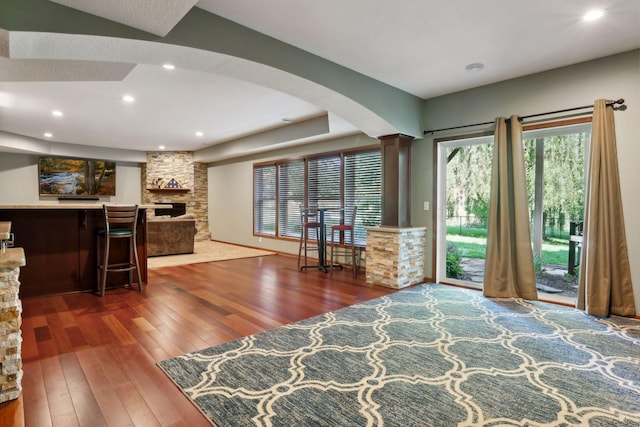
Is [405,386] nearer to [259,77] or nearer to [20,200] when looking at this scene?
[259,77]

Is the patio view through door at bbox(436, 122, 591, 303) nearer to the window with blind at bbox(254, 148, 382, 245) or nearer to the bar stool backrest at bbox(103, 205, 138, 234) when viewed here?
Result: the window with blind at bbox(254, 148, 382, 245)

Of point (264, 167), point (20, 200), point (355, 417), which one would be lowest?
point (355, 417)

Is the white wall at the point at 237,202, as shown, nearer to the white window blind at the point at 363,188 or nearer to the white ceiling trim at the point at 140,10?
the white window blind at the point at 363,188

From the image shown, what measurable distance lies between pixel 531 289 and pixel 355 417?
317 centimetres

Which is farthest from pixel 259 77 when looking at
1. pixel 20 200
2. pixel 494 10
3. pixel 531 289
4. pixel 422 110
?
pixel 20 200

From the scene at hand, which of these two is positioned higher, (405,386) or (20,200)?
(20,200)

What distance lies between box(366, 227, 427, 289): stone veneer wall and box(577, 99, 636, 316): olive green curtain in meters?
1.92

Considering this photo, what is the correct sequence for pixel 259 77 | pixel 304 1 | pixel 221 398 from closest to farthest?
pixel 221 398
pixel 304 1
pixel 259 77

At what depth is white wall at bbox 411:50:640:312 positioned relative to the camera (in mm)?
3361

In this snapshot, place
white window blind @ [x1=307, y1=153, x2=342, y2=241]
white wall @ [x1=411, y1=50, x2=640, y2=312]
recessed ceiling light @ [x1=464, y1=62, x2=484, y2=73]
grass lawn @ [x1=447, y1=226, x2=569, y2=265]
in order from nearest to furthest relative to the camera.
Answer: white wall @ [x1=411, y1=50, x2=640, y2=312] → recessed ceiling light @ [x1=464, y1=62, x2=484, y2=73] → grass lawn @ [x1=447, y1=226, x2=569, y2=265] → white window blind @ [x1=307, y1=153, x2=342, y2=241]

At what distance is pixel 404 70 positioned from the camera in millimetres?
3828

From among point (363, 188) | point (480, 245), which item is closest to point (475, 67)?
point (480, 245)

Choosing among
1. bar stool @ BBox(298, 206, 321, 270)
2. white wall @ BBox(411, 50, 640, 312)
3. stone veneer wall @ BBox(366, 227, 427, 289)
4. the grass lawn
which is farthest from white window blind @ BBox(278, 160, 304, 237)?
the grass lawn

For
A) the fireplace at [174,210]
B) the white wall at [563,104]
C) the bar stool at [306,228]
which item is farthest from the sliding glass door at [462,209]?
the fireplace at [174,210]
